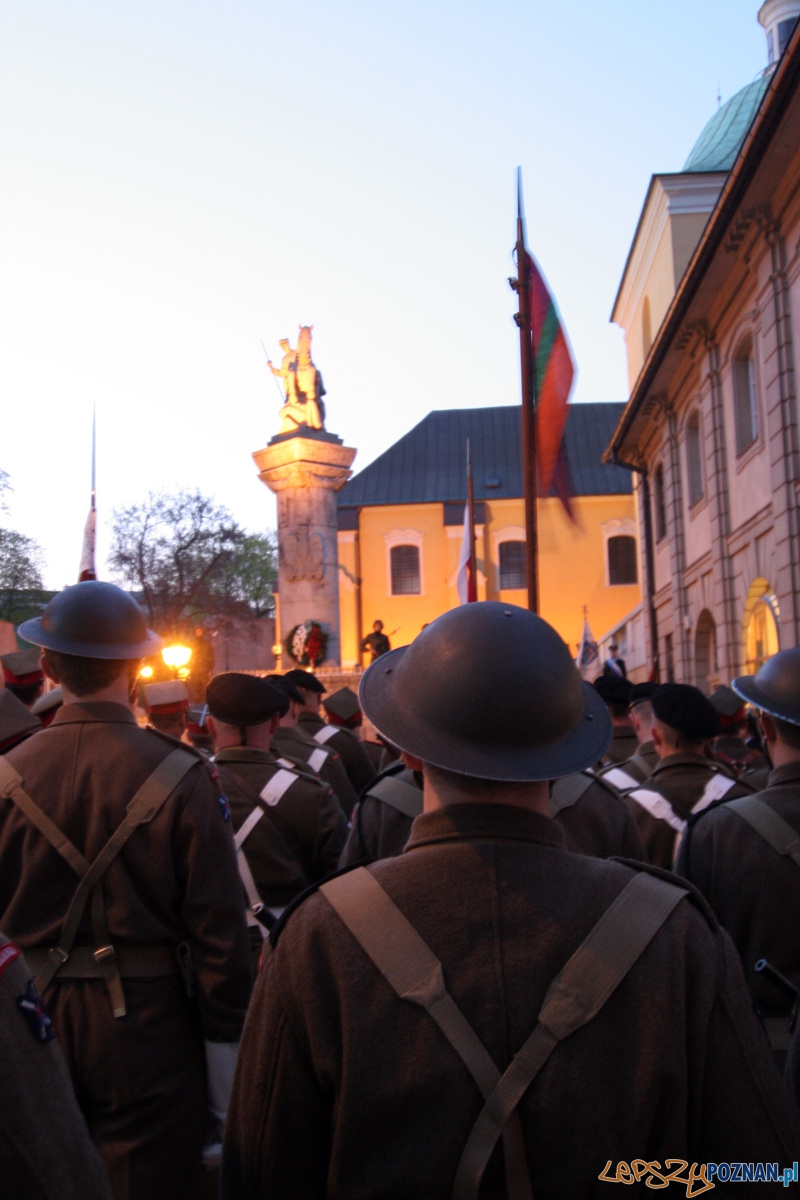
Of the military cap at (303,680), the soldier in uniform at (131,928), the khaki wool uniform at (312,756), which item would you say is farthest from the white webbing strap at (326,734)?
the soldier in uniform at (131,928)

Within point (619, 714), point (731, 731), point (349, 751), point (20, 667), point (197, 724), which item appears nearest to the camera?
point (20, 667)

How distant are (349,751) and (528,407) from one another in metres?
3.25

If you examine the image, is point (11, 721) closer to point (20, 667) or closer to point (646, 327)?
point (20, 667)

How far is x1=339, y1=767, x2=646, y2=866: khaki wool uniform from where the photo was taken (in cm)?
405

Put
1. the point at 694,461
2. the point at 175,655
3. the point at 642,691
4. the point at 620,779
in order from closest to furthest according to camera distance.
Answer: the point at 620,779 → the point at 642,691 → the point at 175,655 → the point at 694,461

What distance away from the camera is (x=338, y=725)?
10266 millimetres

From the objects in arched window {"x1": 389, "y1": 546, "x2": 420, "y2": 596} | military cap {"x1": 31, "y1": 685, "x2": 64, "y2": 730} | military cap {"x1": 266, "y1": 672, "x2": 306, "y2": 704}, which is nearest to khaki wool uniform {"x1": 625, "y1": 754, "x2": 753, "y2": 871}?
military cap {"x1": 31, "y1": 685, "x2": 64, "y2": 730}

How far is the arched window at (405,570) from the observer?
178 ft

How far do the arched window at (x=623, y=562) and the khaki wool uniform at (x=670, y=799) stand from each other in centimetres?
5037

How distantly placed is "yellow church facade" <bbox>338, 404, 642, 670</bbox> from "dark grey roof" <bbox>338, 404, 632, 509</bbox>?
0.09 metres

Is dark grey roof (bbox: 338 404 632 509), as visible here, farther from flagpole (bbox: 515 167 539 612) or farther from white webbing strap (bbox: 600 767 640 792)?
white webbing strap (bbox: 600 767 640 792)

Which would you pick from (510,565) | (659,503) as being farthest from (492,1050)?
(510,565)

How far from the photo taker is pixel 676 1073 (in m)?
1.79

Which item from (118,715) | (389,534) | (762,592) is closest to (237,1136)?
(118,715)
